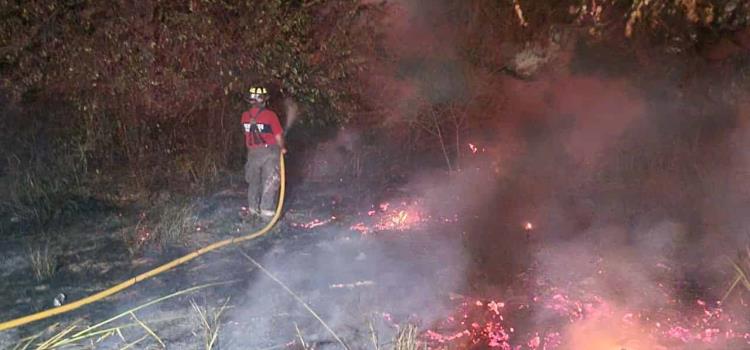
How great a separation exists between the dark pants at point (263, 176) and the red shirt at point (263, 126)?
11cm

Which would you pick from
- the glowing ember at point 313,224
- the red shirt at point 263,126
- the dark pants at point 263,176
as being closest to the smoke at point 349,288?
the glowing ember at point 313,224

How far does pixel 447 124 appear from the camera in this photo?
10758 millimetres

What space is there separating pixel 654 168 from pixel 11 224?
8156mm

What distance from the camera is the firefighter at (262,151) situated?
7812 mm

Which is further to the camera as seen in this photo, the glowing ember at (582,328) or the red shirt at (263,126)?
the red shirt at (263,126)

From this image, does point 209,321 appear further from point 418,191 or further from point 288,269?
point 418,191

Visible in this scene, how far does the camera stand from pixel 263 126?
7859 millimetres

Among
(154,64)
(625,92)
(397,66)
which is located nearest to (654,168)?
(625,92)

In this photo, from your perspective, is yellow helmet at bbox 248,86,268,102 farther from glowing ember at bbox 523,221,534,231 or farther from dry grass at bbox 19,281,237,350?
glowing ember at bbox 523,221,534,231

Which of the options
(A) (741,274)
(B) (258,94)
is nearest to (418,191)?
(B) (258,94)

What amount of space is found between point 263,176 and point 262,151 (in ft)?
1.06

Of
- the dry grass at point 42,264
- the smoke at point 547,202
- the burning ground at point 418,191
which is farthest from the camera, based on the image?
the dry grass at point 42,264

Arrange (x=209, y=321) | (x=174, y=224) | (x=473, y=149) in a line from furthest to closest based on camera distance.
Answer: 1. (x=473, y=149)
2. (x=174, y=224)
3. (x=209, y=321)

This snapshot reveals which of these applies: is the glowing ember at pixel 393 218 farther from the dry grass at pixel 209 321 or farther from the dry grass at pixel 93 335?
the dry grass at pixel 93 335
